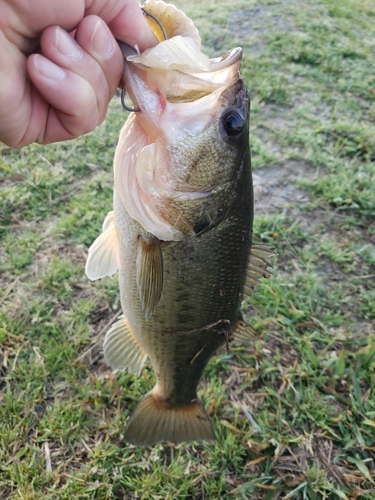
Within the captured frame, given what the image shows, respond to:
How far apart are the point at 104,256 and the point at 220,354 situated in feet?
3.57

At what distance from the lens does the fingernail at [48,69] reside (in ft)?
3.74

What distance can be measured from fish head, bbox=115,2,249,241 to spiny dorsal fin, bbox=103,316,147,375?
28.7 inches

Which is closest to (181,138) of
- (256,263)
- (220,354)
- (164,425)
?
(256,263)

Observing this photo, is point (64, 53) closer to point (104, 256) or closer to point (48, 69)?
point (48, 69)

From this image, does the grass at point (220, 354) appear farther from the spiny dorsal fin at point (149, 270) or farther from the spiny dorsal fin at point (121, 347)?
the spiny dorsal fin at point (149, 270)

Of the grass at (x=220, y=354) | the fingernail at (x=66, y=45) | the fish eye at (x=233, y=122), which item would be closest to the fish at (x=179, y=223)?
the fish eye at (x=233, y=122)

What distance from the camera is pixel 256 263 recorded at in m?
1.74

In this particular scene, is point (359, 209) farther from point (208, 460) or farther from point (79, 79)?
point (79, 79)

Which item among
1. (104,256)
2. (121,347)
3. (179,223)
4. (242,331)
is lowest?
(121,347)

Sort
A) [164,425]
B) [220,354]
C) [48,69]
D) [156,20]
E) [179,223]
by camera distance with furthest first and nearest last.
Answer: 1. [220,354]
2. [164,425]
3. [179,223]
4. [156,20]
5. [48,69]

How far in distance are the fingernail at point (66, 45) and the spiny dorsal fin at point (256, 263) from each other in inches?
37.2

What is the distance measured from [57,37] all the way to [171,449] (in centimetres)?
197

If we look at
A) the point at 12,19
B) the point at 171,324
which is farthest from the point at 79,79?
the point at 171,324

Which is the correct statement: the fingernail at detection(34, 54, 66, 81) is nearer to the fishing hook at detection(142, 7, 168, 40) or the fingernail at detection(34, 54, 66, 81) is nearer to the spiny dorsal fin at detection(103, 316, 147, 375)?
the fishing hook at detection(142, 7, 168, 40)
